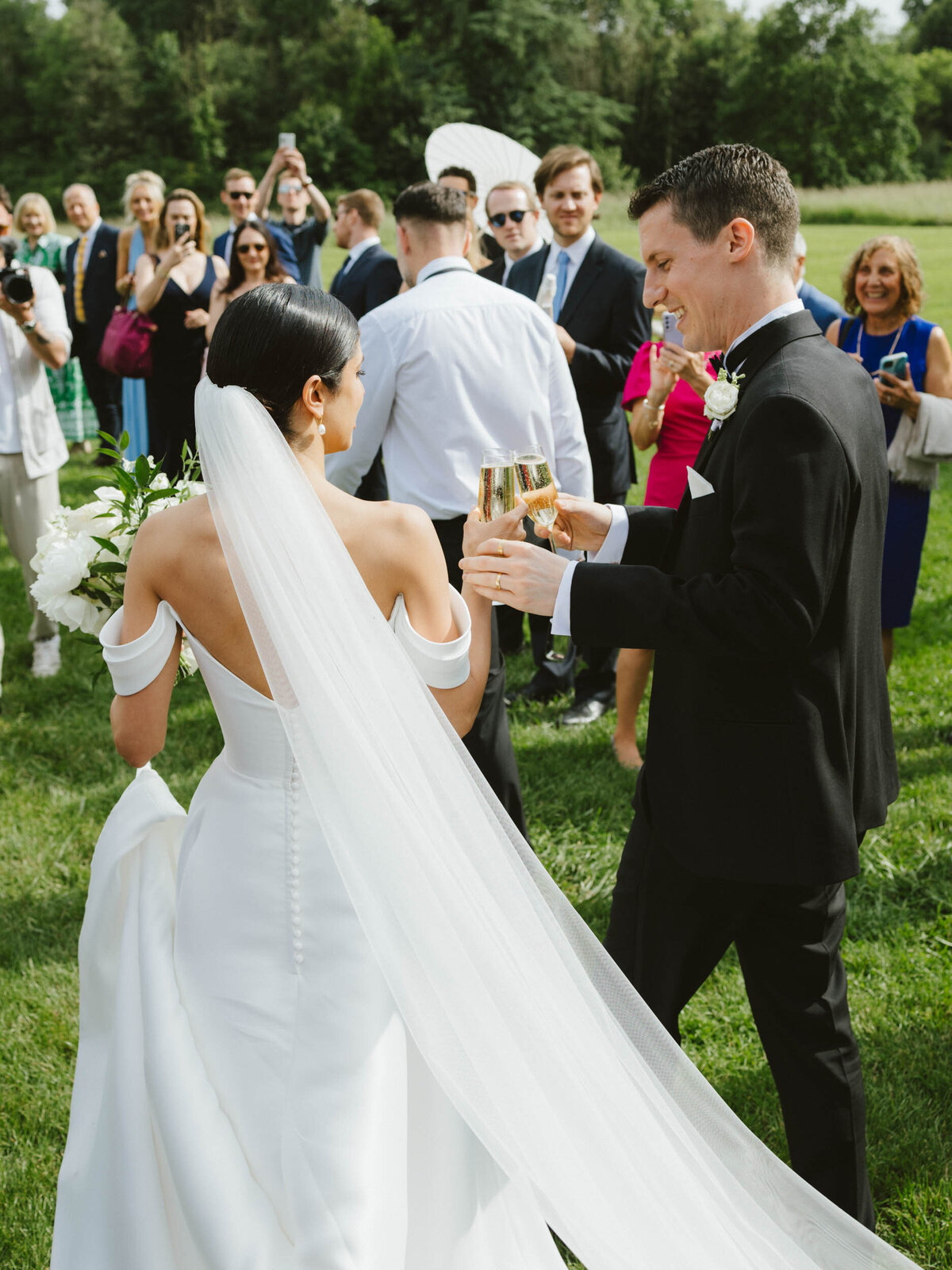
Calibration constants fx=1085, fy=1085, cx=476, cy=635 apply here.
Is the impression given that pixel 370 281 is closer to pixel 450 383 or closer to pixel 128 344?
pixel 128 344

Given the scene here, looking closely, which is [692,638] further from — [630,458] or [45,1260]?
[630,458]

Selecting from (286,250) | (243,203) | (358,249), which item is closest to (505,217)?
(358,249)

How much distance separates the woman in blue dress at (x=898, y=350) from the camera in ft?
16.6

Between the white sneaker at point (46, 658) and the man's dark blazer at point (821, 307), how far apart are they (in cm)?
459

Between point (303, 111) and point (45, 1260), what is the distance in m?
48.1

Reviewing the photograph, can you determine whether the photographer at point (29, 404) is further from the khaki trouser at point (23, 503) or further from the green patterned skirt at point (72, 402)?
the green patterned skirt at point (72, 402)

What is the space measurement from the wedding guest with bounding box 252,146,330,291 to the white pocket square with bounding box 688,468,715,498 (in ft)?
25.7

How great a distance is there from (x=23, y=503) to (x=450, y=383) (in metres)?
3.09

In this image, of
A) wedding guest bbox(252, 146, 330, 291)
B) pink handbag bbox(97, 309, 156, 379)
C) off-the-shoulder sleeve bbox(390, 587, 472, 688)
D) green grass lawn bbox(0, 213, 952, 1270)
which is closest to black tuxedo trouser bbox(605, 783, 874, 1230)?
green grass lawn bbox(0, 213, 952, 1270)

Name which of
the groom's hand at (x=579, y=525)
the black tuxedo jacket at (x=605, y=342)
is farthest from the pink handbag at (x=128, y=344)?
the groom's hand at (x=579, y=525)

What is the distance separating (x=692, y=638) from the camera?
6.73ft

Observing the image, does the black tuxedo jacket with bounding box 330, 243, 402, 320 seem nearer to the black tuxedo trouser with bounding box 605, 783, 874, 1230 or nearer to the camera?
the camera

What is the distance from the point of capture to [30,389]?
587 centimetres

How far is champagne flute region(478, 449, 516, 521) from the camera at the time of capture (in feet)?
7.97
